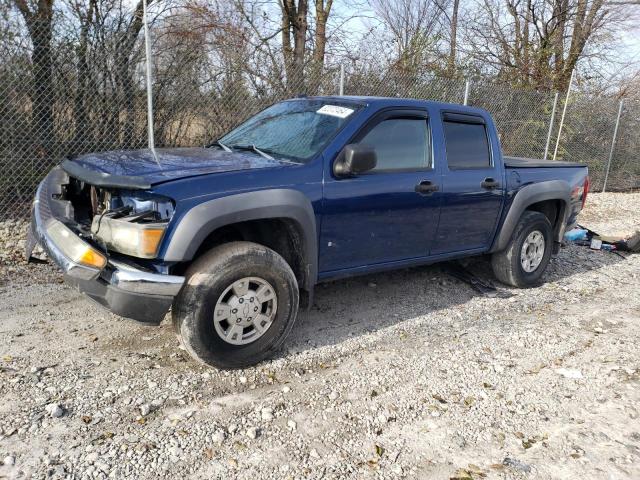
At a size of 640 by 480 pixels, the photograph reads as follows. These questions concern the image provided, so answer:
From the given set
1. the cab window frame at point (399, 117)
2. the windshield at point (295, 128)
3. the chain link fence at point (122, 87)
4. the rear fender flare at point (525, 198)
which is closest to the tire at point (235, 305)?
the windshield at point (295, 128)

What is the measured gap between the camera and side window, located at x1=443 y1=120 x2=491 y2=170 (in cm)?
454

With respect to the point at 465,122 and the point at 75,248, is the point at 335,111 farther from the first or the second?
the point at 75,248

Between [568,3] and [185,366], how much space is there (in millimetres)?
17613

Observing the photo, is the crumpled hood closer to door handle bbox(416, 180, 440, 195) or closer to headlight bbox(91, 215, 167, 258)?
headlight bbox(91, 215, 167, 258)

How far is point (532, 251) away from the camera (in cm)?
554

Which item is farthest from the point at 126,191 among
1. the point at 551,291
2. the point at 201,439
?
the point at 551,291

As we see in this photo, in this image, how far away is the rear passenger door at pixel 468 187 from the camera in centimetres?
448

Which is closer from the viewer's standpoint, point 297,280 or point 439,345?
point 297,280

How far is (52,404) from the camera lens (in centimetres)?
288

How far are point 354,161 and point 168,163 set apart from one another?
4.19 ft

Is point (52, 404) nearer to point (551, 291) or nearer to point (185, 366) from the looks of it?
point (185, 366)

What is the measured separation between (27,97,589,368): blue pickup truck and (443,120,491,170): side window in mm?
16

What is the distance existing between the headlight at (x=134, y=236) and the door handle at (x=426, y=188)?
6.95 ft

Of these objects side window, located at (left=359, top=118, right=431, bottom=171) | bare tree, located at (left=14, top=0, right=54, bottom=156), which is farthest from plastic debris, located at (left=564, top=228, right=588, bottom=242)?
bare tree, located at (left=14, top=0, right=54, bottom=156)
